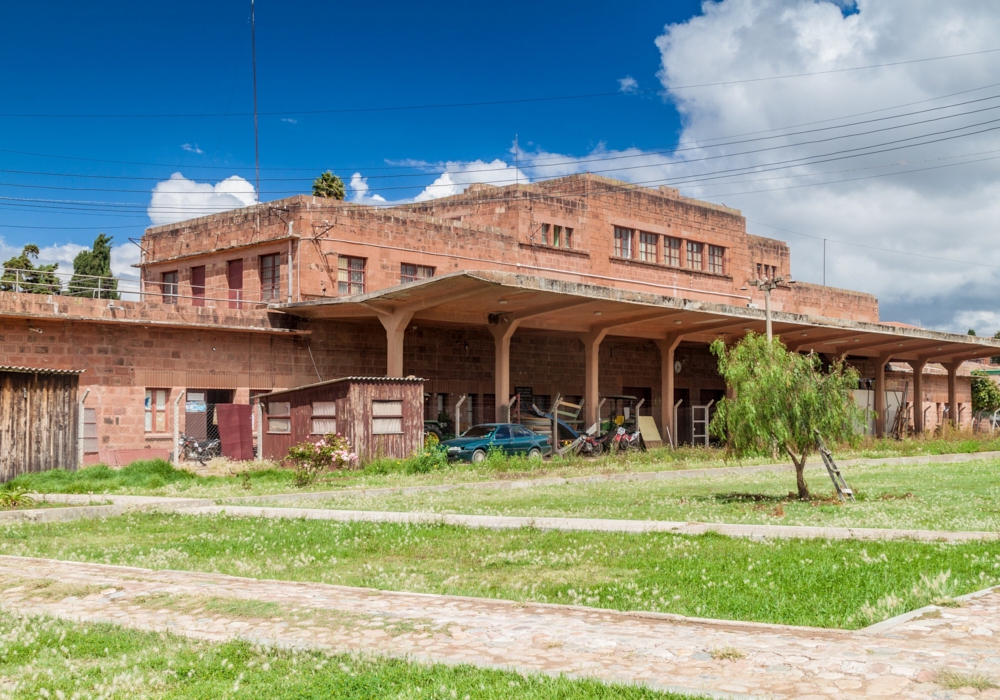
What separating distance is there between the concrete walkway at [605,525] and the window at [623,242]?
92.5ft

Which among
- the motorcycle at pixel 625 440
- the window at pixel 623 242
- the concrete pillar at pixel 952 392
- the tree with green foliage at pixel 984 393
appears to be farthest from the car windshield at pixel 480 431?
the tree with green foliage at pixel 984 393

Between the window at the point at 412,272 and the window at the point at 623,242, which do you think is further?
the window at the point at 623,242

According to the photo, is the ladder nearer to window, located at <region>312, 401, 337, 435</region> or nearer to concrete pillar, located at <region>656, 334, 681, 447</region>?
window, located at <region>312, 401, 337, 435</region>

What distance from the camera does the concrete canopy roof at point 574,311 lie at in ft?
84.0

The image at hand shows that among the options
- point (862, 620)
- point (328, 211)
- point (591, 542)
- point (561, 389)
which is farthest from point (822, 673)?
point (561, 389)

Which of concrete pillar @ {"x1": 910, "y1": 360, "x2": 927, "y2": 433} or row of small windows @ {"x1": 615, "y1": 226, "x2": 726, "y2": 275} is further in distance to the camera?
concrete pillar @ {"x1": 910, "y1": 360, "x2": 927, "y2": 433}

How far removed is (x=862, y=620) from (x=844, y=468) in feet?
69.6

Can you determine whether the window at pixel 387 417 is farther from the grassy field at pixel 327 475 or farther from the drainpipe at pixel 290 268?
the drainpipe at pixel 290 268

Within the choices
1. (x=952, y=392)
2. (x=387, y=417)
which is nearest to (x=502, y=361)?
(x=387, y=417)

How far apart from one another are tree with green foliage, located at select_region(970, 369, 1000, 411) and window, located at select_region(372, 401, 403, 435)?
46903 mm

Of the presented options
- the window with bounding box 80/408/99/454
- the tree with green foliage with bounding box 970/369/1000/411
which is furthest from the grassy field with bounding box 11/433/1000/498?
the tree with green foliage with bounding box 970/369/1000/411

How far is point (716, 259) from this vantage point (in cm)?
4644

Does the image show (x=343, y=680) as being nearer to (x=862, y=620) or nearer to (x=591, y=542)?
(x=862, y=620)

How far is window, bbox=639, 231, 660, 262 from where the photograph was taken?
42375 millimetres
